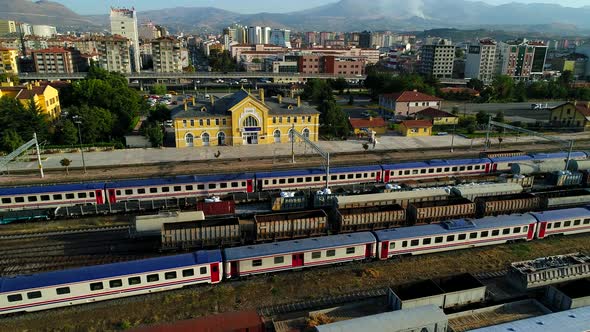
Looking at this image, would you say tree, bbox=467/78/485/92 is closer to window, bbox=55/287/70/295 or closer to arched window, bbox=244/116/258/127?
arched window, bbox=244/116/258/127

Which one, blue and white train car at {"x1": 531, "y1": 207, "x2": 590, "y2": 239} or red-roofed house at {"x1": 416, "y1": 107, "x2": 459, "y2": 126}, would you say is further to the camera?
red-roofed house at {"x1": 416, "y1": 107, "x2": 459, "y2": 126}

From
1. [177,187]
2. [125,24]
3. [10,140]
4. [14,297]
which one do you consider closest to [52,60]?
[125,24]

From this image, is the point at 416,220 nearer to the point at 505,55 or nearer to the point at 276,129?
the point at 276,129

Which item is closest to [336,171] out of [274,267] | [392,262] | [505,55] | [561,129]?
[392,262]

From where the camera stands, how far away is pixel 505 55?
14100 cm

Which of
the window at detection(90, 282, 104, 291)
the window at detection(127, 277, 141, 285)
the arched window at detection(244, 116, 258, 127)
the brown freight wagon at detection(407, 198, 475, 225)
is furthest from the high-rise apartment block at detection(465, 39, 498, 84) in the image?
the window at detection(90, 282, 104, 291)

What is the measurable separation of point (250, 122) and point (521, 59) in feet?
426

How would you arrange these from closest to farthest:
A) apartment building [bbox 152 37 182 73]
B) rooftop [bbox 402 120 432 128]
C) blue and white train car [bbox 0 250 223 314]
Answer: blue and white train car [bbox 0 250 223 314] → rooftop [bbox 402 120 432 128] → apartment building [bbox 152 37 182 73]

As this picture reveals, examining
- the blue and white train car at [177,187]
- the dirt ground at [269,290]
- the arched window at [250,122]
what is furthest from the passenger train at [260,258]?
the arched window at [250,122]

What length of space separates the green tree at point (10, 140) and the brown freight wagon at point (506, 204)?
2054 inches

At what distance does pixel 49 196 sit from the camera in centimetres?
3216

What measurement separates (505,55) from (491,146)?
103653 millimetres

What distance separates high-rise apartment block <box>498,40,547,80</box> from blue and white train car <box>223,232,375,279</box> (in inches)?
5631

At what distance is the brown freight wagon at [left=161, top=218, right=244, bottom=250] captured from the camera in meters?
25.5
